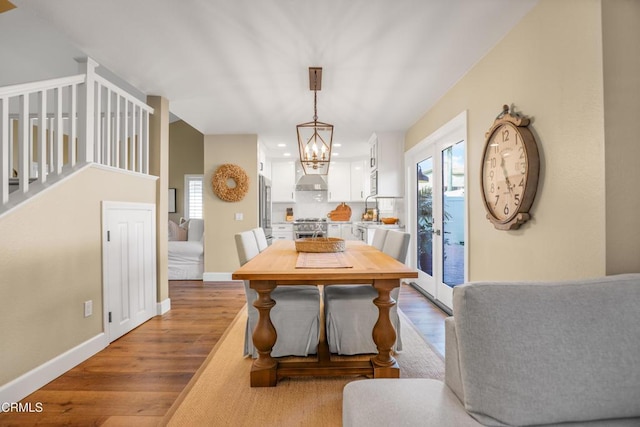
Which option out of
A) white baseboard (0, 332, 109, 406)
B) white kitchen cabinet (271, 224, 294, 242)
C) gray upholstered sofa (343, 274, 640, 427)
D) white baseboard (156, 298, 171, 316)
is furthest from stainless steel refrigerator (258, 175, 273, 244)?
gray upholstered sofa (343, 274, 640, 427)

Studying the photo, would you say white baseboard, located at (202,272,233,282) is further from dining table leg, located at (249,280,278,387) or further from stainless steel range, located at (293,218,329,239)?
dining table leg, located at (249,280,278,387)

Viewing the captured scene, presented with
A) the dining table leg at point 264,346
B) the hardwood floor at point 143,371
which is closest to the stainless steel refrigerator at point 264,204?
the hardwood floor at point 143,371

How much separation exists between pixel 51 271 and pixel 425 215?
403 centimetres

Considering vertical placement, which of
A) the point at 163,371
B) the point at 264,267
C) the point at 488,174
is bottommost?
the point at 163,371

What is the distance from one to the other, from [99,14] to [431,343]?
345cm

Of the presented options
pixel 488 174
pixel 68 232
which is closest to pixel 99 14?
pixel 68 232

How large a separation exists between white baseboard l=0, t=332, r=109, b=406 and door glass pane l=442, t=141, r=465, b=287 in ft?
11.0

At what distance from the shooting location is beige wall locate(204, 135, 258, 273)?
536cm

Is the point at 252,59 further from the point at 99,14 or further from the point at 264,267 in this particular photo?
the point at 264,267

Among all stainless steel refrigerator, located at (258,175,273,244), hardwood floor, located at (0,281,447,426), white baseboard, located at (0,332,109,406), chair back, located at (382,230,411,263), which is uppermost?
stainless steel refrigerator, located at (258,175,273,244)

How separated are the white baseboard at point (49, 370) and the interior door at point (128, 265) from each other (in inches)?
7.8

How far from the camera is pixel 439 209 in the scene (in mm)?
4016

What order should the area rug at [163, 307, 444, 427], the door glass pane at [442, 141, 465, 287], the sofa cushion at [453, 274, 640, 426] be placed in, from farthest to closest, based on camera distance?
the door glass pane at [442, 141, 465, 287] → the area rug at [163, 307, 444, 427] → the sofa cushion at [453, 274, 640, 426]

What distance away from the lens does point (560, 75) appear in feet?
6.08
